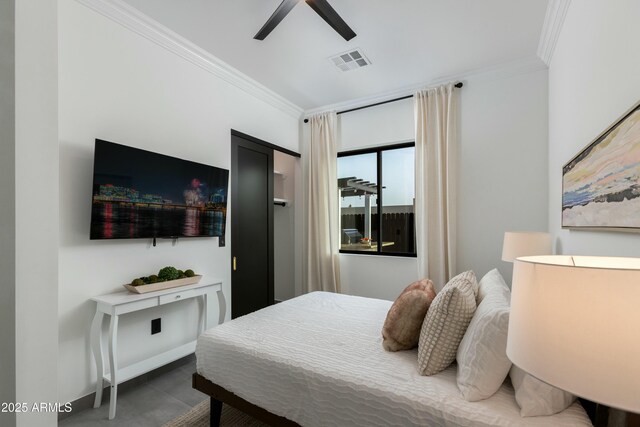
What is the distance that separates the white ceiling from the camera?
7.61ft

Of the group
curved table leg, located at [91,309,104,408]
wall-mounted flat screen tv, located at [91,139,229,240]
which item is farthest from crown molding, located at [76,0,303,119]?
curved table leg, located at [91,309,104,408]

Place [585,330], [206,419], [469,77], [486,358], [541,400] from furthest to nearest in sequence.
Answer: [469,77]
[206,419]
[486,358]
[541,400]
[585,330]

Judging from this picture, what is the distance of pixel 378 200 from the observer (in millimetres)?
4105

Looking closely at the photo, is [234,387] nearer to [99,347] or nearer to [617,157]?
[99,347]

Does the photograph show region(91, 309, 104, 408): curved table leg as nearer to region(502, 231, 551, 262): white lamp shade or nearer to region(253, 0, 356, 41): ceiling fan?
region(253, 0, 356, 41): ceiling fan

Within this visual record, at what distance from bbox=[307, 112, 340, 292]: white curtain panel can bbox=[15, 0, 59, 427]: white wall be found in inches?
134

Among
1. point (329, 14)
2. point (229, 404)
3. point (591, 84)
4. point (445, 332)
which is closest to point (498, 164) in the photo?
point (591, 84)

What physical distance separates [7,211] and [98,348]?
1.80 m

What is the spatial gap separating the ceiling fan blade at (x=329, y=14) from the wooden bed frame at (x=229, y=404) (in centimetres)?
255

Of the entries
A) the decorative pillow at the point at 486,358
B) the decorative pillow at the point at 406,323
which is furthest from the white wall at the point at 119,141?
the decorative pillow at the point at 486,358

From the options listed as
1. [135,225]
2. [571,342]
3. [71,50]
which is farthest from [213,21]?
[571,342]

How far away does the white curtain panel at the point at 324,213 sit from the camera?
4.15 meters

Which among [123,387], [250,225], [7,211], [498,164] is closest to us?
[7,211]

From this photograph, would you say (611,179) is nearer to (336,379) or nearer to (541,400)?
(541,400)
